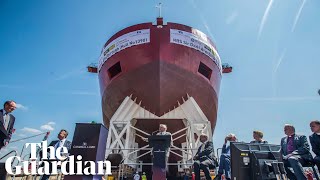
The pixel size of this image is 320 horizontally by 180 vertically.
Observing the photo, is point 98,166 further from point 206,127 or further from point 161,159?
point 206,127

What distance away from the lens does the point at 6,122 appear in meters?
4.50

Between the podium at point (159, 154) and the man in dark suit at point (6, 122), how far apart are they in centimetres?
291

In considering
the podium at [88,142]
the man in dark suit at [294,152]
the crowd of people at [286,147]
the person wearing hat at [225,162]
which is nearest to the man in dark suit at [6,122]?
the crowd of people at [286,147]

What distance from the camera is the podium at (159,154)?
473 cm

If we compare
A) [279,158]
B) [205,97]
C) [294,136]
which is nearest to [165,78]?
[205,97]

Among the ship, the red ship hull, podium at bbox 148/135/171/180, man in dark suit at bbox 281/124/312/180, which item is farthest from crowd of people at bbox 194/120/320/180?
the red ship hull

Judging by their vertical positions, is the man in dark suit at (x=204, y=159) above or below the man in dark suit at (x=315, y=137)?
below

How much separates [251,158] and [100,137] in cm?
261

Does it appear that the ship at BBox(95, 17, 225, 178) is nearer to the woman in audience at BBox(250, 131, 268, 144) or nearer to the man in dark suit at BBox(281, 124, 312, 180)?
the woman in audience at BBox(250, 131, 268, 144)

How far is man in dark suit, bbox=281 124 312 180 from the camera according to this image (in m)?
4.38

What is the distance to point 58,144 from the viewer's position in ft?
18.4

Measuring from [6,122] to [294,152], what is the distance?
6025 millimetres

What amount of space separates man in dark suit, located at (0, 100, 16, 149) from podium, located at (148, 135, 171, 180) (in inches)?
115

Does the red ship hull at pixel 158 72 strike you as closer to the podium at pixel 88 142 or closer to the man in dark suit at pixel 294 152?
the man in dark suit at pixel 294 152
